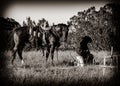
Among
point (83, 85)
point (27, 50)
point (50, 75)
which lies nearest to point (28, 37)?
point (27, 50)

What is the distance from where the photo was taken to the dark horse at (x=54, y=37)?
6.06m

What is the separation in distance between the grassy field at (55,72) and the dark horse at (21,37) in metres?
0.11

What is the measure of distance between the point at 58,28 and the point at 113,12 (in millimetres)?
880

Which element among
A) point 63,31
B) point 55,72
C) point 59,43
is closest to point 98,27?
point 63,31

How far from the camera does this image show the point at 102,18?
614 centimetres

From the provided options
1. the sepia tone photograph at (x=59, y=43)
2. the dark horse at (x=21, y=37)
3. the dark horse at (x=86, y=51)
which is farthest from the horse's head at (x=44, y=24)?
the dark horse at (x=86, y=51)

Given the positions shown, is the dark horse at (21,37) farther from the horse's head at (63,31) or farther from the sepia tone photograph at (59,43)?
the horse's head at (63,31)

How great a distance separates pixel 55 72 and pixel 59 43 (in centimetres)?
45

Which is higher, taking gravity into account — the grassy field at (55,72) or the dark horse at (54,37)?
the dark horse at (54,37)

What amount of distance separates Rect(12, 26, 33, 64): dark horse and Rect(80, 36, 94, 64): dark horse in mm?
812

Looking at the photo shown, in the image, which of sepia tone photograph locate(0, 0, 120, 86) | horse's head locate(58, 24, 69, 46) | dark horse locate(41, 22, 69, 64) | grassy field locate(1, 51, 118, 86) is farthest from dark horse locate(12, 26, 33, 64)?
horse's head locate(58, 24, 69, 46)

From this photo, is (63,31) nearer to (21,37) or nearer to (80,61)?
(80,61)

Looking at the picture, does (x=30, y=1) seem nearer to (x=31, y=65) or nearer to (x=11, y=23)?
(x=11, y=23)

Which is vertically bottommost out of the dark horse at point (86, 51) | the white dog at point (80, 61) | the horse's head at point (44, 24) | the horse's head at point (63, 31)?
the white dog at point (80, 61)
